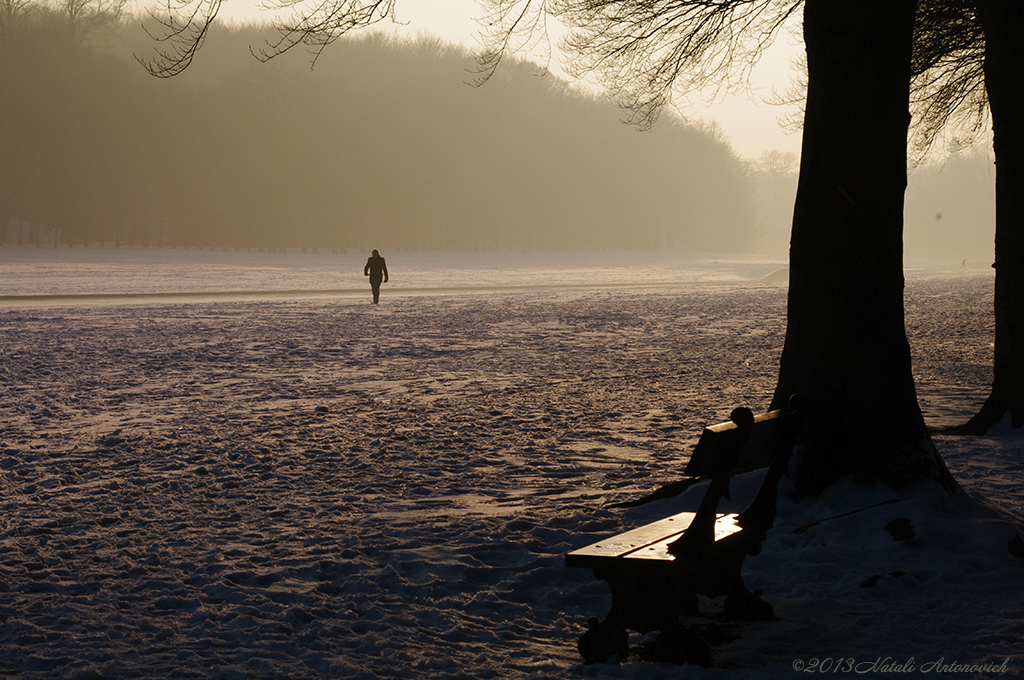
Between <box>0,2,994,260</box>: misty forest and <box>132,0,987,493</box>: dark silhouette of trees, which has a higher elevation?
<box>0,2,994,260</box>: misty forest

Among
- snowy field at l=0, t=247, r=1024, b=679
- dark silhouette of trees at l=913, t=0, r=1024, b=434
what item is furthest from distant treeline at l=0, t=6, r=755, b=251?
dark silhouette of trees at l=913, t=0, r=1024, b=434

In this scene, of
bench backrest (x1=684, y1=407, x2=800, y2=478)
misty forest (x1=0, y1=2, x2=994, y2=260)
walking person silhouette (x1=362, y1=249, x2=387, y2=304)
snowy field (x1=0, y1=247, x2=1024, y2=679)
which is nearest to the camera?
bench backrest (x1=684, y1=407, x2=800, y2=478)

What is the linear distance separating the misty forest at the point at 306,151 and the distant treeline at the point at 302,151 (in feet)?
0.42

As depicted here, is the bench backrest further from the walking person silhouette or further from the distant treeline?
the distant treeline

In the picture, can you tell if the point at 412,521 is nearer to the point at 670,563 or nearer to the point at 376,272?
the point at 670,563

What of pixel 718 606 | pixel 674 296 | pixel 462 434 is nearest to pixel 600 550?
pixel 718 606

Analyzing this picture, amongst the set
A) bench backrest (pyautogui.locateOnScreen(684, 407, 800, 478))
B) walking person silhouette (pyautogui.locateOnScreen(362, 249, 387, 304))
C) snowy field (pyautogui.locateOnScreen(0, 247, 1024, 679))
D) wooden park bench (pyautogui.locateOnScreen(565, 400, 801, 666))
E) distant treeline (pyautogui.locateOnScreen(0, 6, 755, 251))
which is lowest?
snowy field (pyautogui.locateOnScreen(0, 247, 1024, 679))

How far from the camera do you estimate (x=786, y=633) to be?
12.4ft

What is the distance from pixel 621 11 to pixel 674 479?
22.8 feet

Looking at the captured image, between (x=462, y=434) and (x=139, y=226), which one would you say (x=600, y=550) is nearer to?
(x=462, y=434)

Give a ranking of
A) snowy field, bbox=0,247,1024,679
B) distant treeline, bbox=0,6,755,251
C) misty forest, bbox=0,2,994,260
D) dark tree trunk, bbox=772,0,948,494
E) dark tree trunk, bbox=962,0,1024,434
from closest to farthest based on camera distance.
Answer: snowy field, bbox=0,247,1024,679, dark tree trunk, bbox=772,0,948,494, dark tree trunk, bbox=962,0,1024,434, misty forest, bbox=0,2,994,260, distant treeline, bbox=0,6,755,251

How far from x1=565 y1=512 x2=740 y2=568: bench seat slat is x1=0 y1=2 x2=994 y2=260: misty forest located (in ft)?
178

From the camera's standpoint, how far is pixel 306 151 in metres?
62.5

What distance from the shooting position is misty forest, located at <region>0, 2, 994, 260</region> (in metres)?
52.5
